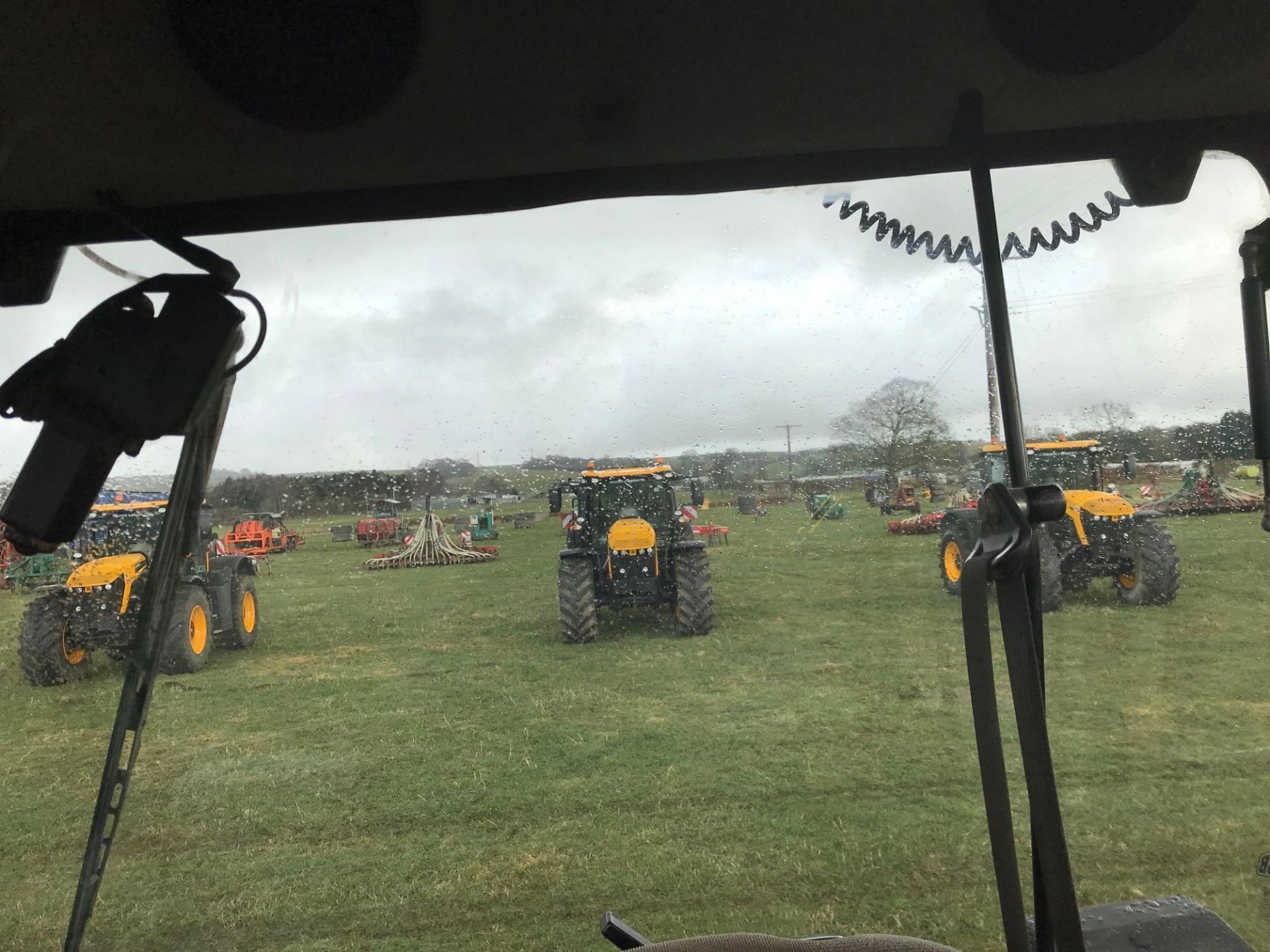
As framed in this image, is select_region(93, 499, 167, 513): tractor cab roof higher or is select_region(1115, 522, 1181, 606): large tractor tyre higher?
select_region(93, 499, 167, 513): tractor cab roof

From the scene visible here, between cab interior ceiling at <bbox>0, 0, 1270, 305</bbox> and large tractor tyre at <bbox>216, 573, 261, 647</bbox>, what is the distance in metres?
1.83

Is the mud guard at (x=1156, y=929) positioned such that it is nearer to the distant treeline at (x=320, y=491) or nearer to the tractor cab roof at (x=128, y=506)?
the tractor cab roof at (x=128, y=506)

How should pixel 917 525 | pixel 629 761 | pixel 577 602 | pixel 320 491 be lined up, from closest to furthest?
pixel 320 491 → pixel 629 761 → pixel 917 525 → pixel 577 602

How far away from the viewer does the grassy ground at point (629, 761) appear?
1.83 metres

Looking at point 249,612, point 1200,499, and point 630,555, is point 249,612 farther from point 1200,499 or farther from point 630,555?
point 1200,499

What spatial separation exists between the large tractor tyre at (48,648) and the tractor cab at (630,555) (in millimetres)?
1541

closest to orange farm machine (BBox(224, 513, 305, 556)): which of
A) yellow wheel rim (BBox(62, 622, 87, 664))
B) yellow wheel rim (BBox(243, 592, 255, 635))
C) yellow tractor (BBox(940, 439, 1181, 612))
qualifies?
yellow wheel rim (BBox(243, 592, 255, 635))

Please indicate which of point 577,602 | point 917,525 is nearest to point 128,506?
point 577,602

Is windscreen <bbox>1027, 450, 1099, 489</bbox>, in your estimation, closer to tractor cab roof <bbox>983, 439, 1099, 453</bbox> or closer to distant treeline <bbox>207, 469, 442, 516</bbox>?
tractor cab roof <bbox>983, 439, 1099, 453</bbox>

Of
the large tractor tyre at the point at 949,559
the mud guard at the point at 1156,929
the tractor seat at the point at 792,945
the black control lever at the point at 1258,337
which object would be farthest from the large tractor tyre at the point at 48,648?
the large tractor tyre at the point at 949,559

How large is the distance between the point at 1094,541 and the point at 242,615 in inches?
111

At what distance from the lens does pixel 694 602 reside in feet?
11.9

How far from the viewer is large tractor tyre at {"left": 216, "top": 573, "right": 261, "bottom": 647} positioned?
8.45ft

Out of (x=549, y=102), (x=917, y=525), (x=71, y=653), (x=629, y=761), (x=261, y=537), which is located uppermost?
(x=549, y=102)
